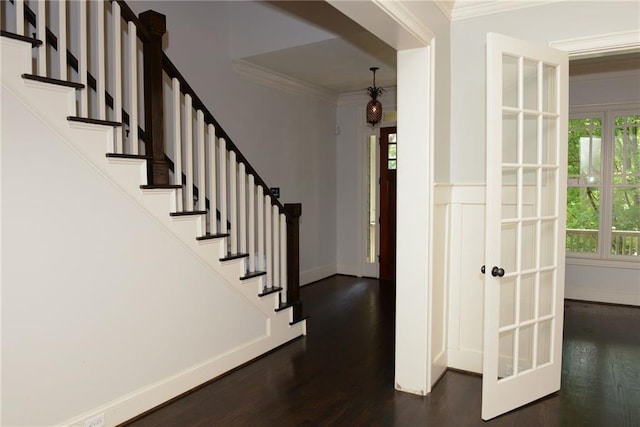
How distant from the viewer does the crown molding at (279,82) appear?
4.97 meters

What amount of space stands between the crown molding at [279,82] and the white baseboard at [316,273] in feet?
7.80

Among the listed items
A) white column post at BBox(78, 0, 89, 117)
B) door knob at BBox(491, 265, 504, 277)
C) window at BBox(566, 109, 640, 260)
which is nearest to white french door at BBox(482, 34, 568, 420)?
door knob at BBox(491, 265, 504, 277)

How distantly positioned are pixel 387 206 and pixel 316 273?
1.39 metres

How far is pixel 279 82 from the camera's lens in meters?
5.49

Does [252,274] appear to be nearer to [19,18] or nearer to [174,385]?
[174,385]

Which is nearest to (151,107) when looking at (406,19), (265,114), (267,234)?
(267,234)

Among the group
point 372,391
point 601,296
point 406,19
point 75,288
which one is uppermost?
point 406,19

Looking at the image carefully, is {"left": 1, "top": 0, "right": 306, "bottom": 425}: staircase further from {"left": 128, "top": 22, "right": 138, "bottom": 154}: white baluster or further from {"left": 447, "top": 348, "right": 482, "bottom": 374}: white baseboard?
{"left": 447, "top": 348, "right": 482, "bottom": 374}: white baseboard

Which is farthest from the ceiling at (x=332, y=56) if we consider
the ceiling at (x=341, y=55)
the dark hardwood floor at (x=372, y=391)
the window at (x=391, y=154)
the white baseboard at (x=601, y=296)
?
the white baseboard at (x=601, y=296)

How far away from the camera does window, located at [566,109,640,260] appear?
5.10 m

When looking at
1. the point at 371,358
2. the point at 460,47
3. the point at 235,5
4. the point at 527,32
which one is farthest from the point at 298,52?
the point at 371,358

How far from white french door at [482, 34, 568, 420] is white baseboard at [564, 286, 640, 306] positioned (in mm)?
2806

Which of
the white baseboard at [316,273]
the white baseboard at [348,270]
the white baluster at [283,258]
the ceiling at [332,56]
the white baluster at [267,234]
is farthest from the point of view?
the white baseboard at [348,270]

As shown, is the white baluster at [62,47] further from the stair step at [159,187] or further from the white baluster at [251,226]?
the white baluster at [251,226]
